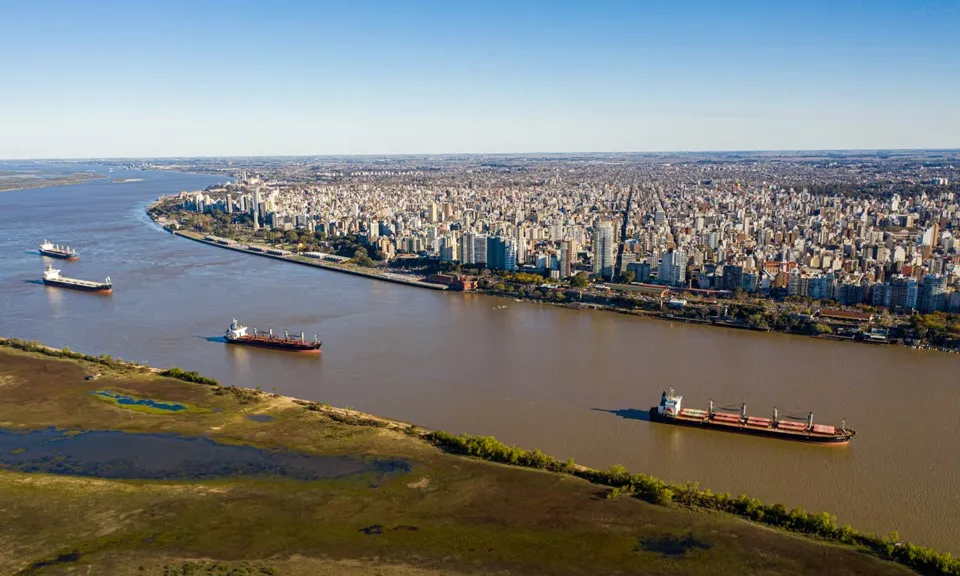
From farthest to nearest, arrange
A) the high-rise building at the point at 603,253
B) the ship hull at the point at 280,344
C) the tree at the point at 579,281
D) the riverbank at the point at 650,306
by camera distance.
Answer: the high-rise building at the point at 603,253 → the tree at the point at 579,281 → the riverbank at the point at 650,306 → the ship hull at the point at 280,344

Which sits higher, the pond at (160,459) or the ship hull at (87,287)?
the ship hull at (87,287)

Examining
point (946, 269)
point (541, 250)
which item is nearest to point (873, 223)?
point (946, 269)

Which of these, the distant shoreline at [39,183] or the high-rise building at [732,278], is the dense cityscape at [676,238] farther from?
the distant shoreline at [39,183]

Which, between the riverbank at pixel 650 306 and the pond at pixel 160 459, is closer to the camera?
the pond at pixel 160 459

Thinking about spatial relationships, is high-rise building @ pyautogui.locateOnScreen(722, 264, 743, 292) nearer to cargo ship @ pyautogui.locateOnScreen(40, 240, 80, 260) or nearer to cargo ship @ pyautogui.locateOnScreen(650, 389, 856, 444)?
cargo ship @ pyautogui.locateOnScreen(650, 389, 856, 444)

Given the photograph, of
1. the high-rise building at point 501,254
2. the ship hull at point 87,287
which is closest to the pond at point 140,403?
the ship hull at point 87,287
